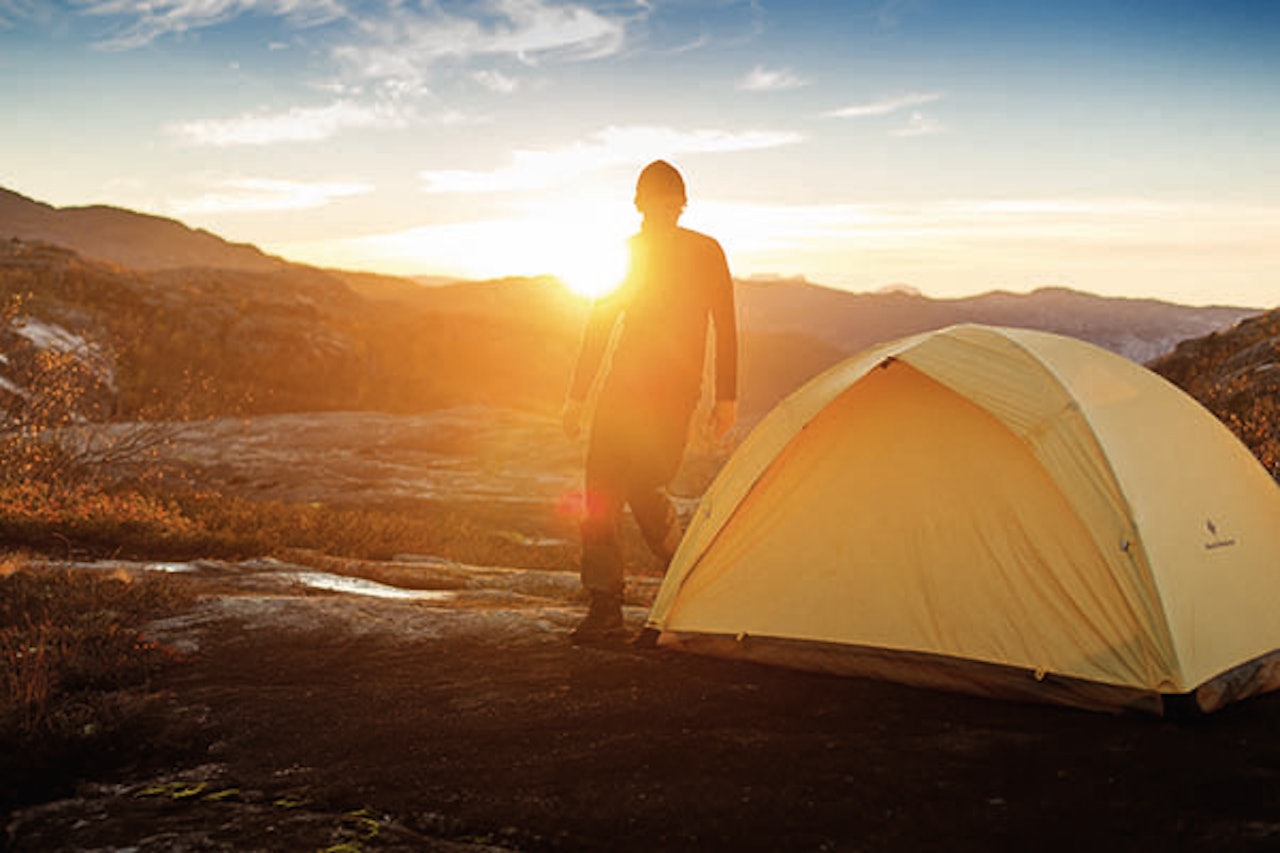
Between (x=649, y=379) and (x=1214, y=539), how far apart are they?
345 centimetres

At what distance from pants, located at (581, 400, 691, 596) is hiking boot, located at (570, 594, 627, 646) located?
7 centimetres

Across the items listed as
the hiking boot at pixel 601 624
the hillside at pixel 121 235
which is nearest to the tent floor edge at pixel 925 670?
the hiking boot at pixel 601 624

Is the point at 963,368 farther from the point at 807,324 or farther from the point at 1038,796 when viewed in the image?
the point at 807,324

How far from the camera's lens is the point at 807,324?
11138 cm

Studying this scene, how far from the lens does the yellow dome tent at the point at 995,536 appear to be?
17.1 feet

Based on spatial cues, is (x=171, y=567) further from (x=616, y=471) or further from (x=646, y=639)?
(x=646, y=639)

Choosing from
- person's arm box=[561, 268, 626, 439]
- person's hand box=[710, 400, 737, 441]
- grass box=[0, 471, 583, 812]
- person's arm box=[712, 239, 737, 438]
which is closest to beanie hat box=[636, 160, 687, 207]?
person's arm box=[712, 239, 737, 438]

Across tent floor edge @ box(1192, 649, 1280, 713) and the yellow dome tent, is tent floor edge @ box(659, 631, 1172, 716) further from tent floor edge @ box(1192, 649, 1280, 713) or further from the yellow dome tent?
tent floor edge @ box(1192, 649, 1280, 713)

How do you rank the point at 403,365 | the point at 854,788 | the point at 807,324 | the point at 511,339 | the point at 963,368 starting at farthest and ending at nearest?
1. the point at 807,324
2. the point at 511,339
3. the point at 403,365
4. the point at 963,368
5. the point at 854,788

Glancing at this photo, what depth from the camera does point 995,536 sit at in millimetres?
5680

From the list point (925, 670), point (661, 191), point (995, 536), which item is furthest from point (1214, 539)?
point (661, 191)

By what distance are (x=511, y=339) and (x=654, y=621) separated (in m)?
51.6

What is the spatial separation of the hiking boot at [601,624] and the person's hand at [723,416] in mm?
1321

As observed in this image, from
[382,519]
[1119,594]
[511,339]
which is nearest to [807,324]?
[511,339]
